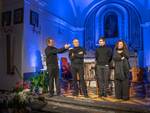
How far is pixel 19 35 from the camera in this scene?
25.0ft

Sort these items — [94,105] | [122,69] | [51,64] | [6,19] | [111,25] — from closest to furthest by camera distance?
[94,105] < [122,69] < [51,64] < [6,19] < [111,25]

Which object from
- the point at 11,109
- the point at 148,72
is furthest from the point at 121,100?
the point at 148,72

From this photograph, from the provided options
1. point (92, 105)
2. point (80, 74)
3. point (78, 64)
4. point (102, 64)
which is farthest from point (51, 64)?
point (92, 105)

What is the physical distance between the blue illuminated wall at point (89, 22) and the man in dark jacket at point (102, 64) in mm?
3094

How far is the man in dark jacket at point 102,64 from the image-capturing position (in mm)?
5558

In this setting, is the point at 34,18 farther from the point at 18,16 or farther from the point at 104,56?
the point at 104,56

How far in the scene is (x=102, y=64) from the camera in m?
5.58

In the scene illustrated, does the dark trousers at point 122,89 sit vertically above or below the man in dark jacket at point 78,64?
below

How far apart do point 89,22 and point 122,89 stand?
6140mm

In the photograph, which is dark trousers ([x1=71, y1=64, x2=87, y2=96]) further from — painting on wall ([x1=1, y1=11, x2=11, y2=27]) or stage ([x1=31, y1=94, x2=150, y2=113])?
painting on wall ([x1=1, y1=11, x2=11, y2=27])

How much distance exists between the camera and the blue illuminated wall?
340 inches

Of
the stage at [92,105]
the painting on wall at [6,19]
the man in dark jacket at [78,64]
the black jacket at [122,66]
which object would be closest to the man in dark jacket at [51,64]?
the stage at [92,105]

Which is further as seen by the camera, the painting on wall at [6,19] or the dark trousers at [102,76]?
the painting on wall at [6,19]

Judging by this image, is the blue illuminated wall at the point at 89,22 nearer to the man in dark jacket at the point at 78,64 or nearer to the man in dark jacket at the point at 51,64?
the man in dark jacket at the point at 51,64
